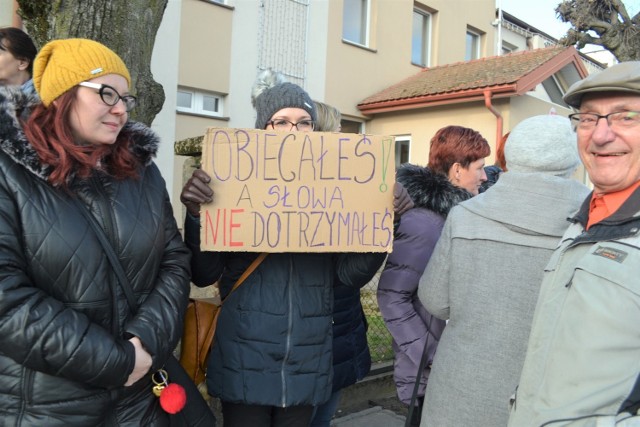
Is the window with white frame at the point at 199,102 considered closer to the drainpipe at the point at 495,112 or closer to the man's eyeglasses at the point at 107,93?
the drainpipe at the point at 495,112

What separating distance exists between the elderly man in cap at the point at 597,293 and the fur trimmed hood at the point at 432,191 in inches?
36.0

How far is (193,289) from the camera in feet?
14.8

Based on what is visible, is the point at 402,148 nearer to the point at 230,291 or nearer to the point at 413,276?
the point at 413,276

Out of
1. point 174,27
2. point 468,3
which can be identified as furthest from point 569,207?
point 468,3

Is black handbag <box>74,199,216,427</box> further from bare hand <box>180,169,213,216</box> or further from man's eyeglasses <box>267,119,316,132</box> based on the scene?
man's eyeglasses <box>267,119,316,132</box>

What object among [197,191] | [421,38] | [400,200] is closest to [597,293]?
[400,200]

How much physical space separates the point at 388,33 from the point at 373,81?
113 cm

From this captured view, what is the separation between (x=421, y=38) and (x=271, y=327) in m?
12.3

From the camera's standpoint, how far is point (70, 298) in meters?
1.65

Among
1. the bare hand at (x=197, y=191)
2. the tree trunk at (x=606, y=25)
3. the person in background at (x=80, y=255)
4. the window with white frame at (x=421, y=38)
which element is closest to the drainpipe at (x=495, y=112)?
the tree trunk at (x=606, y=25)

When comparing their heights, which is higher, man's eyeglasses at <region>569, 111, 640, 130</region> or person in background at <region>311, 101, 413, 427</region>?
man's eyeglasses at <region>569, 111, 640, 130</region>

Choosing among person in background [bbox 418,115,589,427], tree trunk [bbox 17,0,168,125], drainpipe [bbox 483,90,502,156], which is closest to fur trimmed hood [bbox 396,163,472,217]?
person in background [bbox 418,115,589,427]

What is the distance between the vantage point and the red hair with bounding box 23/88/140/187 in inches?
65.2

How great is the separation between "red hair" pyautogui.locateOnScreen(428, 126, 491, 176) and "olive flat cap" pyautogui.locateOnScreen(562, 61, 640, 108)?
1.21 m
